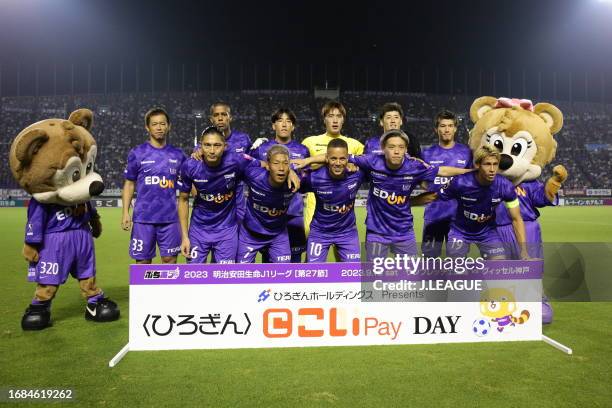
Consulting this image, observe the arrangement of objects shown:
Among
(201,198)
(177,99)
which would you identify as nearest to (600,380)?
(201,198)

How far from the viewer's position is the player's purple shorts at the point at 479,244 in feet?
17.1

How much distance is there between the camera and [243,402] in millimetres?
→ 3217

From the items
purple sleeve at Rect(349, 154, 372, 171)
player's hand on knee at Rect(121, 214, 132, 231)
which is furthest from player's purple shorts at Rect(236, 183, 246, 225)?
purple sleeve at Rect(349, 154, 372, 171)

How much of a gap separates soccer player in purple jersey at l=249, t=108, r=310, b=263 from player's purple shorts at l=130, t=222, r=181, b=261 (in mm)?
1315

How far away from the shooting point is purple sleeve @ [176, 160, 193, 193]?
511 centimetres

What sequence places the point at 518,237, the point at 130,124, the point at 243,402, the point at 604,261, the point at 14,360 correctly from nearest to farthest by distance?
the point at 243,402, the point at 14,360, the point at 518,237, the point at 604,261, the point at 130,124

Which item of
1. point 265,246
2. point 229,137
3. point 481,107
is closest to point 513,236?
point 481,107

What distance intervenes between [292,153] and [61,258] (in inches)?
109

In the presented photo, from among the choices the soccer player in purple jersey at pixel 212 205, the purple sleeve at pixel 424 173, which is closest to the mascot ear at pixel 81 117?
the soccer player in purple jersey at pixel 212 205

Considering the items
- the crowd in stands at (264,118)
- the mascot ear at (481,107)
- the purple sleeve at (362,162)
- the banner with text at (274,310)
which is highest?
the crowd in stands at (264,118)

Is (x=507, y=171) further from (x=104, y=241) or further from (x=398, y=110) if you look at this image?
(x=104, y=241)

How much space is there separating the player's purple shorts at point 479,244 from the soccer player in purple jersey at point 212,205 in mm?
2236

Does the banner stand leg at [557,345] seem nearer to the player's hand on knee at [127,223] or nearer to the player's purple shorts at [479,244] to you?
the player's purple shorts at [479,244]

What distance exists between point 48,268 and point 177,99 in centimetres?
4269
